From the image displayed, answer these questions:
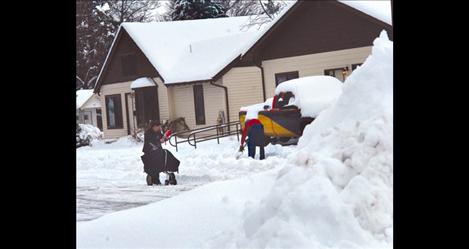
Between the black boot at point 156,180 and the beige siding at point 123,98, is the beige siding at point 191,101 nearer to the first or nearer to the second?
the beige siding at point 123,98

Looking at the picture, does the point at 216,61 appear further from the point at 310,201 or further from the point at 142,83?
the point at 310,201

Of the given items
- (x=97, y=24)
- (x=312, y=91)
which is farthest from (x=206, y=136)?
(x=97, y=24)

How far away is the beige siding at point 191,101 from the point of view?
3799mm

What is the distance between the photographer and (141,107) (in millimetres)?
3805

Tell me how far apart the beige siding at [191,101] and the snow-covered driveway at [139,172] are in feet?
0.48

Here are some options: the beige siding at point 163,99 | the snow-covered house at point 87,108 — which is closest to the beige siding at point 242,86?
the beige siding at point 163,99

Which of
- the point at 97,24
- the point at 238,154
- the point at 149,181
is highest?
the point at 97,24

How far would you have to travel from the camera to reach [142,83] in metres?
3.81

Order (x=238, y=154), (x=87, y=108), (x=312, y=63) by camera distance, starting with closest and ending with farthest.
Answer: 1. (x=87, y=108)
2. (x=312, y=63)
3. (x=238, y=154)

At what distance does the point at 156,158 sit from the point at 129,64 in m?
0.55

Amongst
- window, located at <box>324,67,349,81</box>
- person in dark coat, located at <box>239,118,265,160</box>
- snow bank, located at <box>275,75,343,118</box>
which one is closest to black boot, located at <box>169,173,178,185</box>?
person in dark coat, located at <box>239,118,265,160</box>
